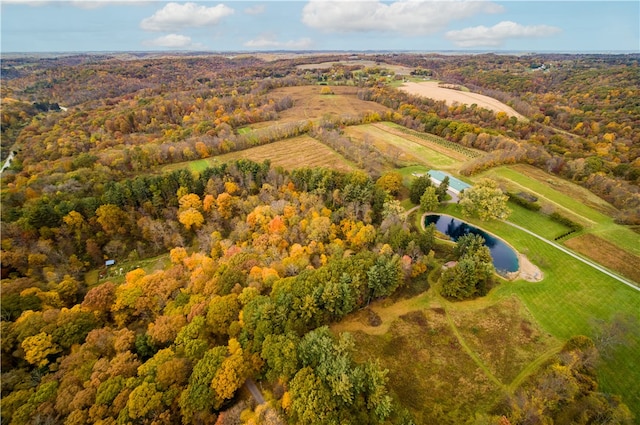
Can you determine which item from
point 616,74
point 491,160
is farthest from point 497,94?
point 491,160

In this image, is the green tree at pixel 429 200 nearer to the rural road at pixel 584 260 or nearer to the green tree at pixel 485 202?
the green tree at pixel 485 202

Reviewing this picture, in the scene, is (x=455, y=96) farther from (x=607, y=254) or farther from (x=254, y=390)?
(x=254, y=390)

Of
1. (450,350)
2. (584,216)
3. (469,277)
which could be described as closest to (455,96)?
(584,216)

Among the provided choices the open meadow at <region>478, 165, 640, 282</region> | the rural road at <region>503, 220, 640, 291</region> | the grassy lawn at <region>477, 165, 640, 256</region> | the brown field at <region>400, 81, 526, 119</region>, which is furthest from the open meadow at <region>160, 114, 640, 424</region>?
the brown field at <region>400, 81, 526, 119</region>

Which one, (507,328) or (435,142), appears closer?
(507,328)

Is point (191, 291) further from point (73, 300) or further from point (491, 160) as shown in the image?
point (491, 160)

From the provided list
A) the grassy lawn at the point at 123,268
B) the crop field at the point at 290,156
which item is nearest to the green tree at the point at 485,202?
the crop field at the point at 290,156

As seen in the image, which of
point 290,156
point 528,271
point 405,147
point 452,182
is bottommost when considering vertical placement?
point 528,271
